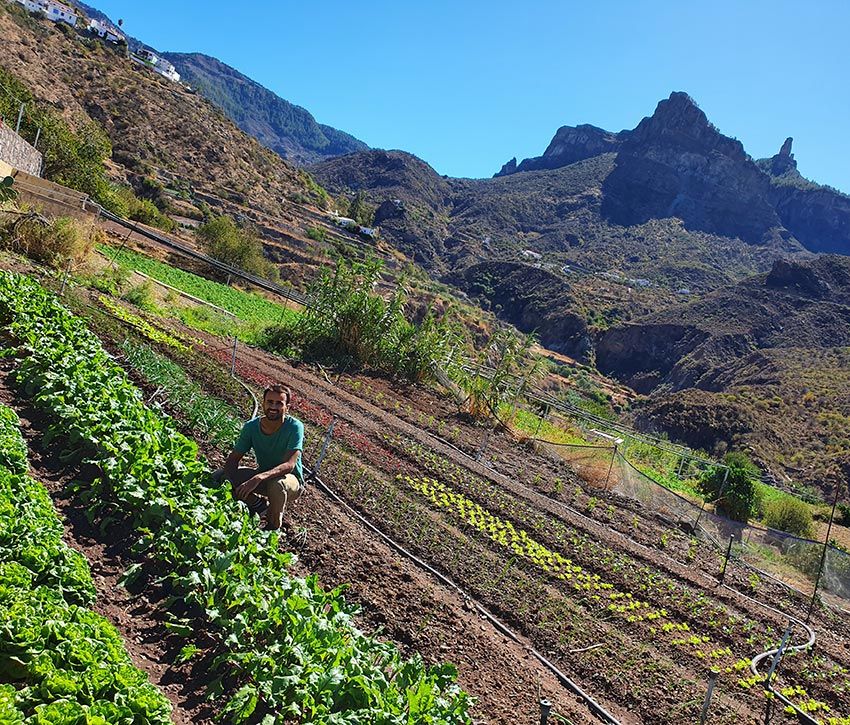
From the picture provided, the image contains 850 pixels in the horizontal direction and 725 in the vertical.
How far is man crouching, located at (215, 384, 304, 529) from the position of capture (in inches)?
214

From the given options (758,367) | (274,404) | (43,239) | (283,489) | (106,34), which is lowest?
(283,489)

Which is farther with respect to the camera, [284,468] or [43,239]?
[43,239]

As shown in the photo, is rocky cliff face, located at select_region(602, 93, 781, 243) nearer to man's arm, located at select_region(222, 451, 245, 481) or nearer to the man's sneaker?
the man's sneaker

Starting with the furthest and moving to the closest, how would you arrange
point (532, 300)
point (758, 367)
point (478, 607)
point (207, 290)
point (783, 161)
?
point (783, 161), point (532, 300), point (758, 367), point (207, 290), point (478, 607)

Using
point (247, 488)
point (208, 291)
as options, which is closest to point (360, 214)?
point (208, 291)

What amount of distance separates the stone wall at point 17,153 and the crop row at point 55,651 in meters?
22.0

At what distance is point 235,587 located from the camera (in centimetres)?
383

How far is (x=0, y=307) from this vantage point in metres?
7.97

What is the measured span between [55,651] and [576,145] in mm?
184609

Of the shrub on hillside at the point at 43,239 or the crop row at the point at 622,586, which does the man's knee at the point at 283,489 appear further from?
the shrub on hillside at the point at 43,239

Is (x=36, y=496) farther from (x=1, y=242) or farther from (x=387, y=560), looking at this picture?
(x=1, y=242)

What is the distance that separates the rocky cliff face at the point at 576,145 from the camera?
168 m

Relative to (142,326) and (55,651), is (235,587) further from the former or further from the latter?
(142,326)

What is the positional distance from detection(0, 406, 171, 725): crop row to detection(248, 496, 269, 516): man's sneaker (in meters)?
1.92
